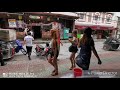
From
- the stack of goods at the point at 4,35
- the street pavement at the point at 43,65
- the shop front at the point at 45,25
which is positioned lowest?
the street pavement at the point at 43,65

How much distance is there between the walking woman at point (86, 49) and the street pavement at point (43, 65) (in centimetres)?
12

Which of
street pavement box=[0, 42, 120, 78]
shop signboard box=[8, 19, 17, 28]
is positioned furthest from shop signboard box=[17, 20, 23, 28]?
street pavement box=[0, 42, 120, 78]

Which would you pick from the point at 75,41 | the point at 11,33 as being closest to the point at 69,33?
the point at 75,41

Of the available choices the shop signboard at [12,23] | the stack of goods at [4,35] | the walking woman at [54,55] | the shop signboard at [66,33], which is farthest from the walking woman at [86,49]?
the stack of goods at [4,35]

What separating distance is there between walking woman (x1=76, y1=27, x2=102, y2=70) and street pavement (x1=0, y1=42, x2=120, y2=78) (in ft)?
0.40

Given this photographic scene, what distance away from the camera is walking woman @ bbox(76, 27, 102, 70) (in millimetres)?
2732

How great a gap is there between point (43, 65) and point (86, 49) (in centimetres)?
95

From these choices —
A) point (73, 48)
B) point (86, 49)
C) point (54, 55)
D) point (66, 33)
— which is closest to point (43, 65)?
point (54, 55)

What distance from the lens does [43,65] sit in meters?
3.09

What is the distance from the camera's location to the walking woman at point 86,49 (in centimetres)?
273

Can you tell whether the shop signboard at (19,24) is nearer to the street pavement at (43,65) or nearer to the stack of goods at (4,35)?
the stack of goods at (4,35)
